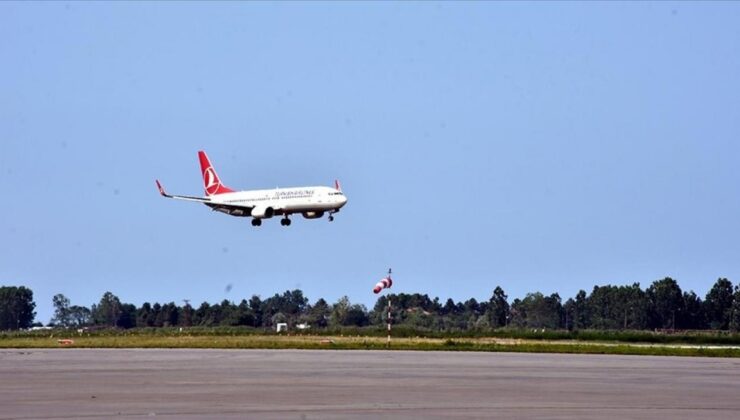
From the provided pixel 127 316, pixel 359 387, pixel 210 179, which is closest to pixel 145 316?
pixel 127 316

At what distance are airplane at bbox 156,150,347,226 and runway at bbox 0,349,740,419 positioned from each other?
4936 centimetres

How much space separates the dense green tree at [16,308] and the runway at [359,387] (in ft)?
398

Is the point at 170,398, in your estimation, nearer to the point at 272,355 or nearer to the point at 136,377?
the point at 136,377

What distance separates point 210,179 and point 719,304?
71.3 meters

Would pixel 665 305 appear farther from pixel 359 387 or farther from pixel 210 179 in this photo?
pixel 359 387

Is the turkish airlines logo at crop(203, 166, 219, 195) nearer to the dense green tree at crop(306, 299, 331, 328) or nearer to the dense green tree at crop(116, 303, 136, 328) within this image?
the dense green tree at crop(306, 299, 331, 328)

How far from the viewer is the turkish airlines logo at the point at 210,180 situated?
113188mm

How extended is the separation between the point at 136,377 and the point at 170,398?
23.0ft

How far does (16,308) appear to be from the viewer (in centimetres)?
17112

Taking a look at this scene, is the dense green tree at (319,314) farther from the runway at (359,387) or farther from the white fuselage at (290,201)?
the runway at (359,387)

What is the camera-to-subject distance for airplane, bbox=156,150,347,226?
9594 cm

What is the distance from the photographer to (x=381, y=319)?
5463 inches

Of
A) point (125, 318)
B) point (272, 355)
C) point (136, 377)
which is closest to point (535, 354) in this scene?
point (272, 355)

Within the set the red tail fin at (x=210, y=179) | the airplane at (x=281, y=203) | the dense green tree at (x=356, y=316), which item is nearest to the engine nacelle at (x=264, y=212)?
the airplane at (x=281, y=203)
